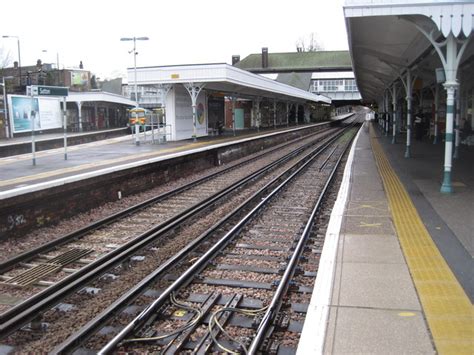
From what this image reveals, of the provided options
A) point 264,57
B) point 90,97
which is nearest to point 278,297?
point 90,97

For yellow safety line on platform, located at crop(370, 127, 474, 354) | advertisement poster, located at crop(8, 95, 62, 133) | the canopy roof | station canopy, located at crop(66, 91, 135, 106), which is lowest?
yellow safety line on platform, located at crop(370, 127, 474, 354)

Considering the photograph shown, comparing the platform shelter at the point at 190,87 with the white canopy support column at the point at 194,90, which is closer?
→ the platform shelter at the point at 190,87

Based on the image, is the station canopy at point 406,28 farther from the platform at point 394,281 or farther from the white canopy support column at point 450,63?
the platform at point 394,281

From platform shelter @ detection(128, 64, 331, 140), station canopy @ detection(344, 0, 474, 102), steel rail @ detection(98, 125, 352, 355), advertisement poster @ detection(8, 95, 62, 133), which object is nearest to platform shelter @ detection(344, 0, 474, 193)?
station canopy @ detection(344, 0, 474, 102)

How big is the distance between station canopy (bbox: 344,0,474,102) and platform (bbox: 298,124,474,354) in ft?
12.1

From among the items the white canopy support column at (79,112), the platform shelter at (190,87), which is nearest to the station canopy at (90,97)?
the white canopy support column at (79,112)

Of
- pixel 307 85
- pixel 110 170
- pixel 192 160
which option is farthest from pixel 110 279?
pixel 307 85

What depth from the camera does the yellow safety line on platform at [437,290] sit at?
4043 millimetres

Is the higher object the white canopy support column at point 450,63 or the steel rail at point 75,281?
the white canopy support column at point 450,63

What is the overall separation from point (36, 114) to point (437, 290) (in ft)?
99.5

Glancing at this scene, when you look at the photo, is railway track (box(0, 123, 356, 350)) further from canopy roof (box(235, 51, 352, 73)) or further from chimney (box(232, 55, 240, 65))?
chimney (box(232, 55, 240, 65))

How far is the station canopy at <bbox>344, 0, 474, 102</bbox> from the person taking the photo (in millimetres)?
9666

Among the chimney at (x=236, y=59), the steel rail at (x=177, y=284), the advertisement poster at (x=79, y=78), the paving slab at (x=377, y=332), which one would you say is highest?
the chimney at (x=236, y=59)

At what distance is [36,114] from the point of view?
102 feet
